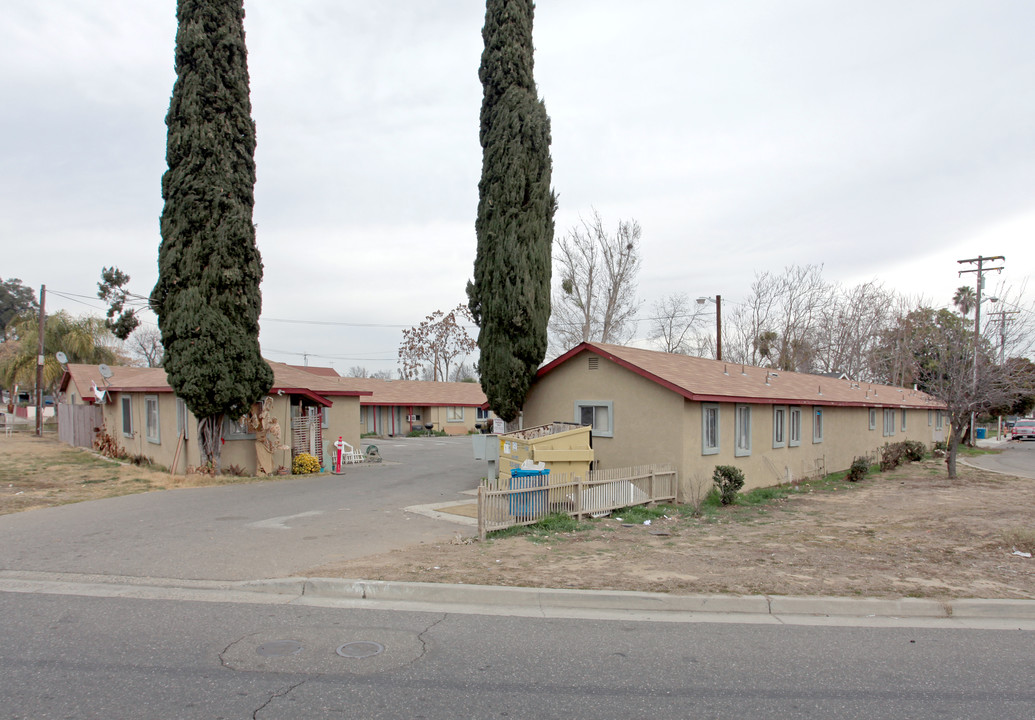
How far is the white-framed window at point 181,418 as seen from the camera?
743 inches

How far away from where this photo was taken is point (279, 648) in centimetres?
546

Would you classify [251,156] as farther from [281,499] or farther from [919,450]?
[919,450]

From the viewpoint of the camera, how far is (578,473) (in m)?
12.9

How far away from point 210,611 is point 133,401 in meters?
19.6

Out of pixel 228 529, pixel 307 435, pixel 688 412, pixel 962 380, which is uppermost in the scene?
pixel 962 380

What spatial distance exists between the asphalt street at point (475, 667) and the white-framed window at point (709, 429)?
869 cm

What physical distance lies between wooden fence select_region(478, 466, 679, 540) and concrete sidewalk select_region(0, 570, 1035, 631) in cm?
257

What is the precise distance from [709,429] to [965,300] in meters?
44.9

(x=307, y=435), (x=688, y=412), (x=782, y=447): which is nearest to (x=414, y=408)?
(x=307, y=435)

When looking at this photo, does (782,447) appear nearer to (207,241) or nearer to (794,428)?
(794,428)

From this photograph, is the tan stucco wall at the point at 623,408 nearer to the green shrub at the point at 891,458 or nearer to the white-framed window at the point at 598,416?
the white-framed window at the point at 598,416

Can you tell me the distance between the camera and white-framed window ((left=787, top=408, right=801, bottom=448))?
1884cm

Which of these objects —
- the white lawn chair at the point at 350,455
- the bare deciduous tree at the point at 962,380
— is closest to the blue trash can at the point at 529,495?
the white lawn chair at the point at 350,455


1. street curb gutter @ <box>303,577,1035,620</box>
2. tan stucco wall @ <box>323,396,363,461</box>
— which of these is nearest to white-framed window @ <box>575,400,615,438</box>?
street curb gutter @ <box>303,577,1035,620</box>
